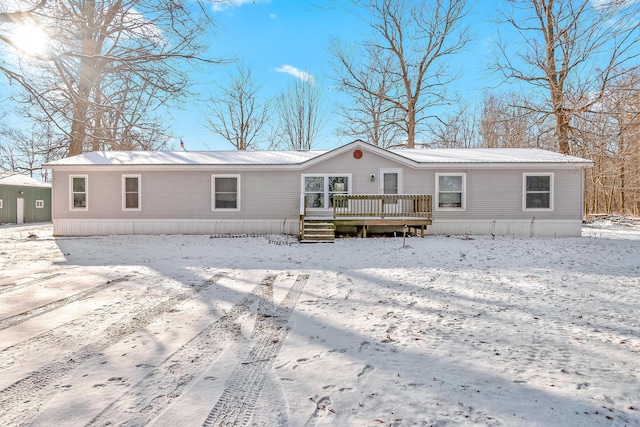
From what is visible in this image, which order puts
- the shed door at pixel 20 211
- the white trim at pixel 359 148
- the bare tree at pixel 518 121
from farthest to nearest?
→ the shed door at pixel 20 211 < the white trim at pixel 359 148 < the bare tree at pixel 518 121

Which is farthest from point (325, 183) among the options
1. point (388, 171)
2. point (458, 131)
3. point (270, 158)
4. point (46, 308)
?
point (458, 131)

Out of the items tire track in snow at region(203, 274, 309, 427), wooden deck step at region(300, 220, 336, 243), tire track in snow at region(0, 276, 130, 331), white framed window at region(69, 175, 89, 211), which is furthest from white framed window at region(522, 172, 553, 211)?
white framed window at region(69, 175, 89, 211)

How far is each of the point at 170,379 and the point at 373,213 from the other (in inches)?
411

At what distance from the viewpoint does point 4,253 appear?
9.43 metres

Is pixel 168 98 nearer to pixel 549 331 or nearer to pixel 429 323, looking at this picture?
pixel 429 323

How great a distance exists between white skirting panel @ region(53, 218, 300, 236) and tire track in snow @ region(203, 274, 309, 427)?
28.5 ft

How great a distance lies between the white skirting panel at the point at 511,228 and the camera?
43.0 ft

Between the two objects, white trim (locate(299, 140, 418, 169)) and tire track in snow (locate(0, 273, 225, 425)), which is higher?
white trim (locate(299, 140, 418, 169))

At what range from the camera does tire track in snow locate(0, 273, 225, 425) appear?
227 cm

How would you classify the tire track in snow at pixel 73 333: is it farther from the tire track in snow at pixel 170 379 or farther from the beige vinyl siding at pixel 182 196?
the beige vinyl siding at pixel 182 196

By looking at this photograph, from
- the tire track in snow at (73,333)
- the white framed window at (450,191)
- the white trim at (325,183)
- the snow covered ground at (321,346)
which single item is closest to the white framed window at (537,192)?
the white framed window at (450,191)

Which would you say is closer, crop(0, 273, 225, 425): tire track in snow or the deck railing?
crop(0, 273, 225, 425): tire track in snow

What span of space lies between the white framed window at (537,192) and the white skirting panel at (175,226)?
933cm

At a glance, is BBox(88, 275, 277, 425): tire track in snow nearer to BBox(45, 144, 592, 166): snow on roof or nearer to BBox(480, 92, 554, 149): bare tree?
BBox(480, 92, 554, 149): bare tree
